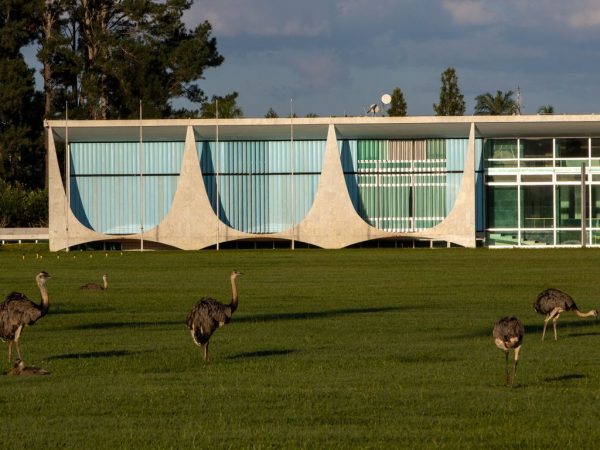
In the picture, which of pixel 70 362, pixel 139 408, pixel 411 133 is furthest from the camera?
pixel 411 133

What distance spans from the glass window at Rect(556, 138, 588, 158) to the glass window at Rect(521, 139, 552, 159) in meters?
0.59

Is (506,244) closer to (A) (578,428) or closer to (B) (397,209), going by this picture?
(B) (397,209)

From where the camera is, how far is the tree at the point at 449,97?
123 m

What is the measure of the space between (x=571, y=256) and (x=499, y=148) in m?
19.6

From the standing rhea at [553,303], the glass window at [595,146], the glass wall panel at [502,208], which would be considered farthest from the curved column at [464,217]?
the standing rhea at [553,303]

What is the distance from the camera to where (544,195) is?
85062 mm

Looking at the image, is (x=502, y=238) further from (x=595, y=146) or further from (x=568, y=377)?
(x=568, y=377)

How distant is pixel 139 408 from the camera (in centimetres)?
1648

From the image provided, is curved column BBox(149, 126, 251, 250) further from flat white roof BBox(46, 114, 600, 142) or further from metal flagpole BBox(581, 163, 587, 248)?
metal flagpole BBox(581, 163, 587, 248)

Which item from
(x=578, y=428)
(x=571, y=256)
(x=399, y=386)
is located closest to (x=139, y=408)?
(x=399, y=386)

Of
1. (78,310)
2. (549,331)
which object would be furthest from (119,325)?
(549,331)

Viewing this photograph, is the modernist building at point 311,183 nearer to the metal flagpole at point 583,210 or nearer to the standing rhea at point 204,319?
the metal flagpole at point 583,210

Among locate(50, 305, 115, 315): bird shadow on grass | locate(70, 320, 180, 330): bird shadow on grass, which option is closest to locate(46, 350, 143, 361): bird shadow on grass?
locate(70, 320, 180, 330): bird shadow on grass

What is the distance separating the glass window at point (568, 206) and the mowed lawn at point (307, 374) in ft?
140
